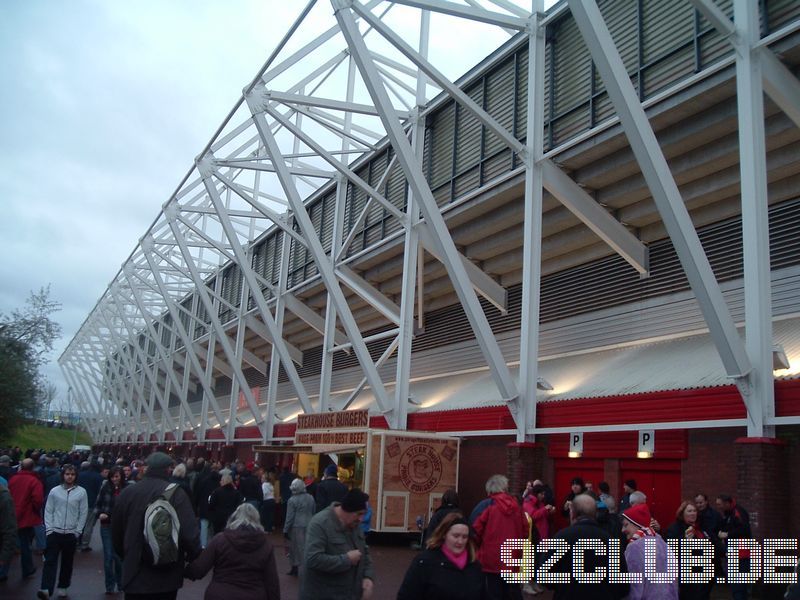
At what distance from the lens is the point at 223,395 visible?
1864 inches

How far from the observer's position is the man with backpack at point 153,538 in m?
5.30

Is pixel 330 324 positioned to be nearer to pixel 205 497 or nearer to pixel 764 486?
pixel 205 497

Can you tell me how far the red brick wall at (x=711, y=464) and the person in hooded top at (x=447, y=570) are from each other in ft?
30.5

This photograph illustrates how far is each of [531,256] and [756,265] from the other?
5214mm

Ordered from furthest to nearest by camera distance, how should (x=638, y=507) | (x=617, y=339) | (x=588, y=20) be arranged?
(x=617, y=339) → (x=588, y=20) → (x=638, y=507)

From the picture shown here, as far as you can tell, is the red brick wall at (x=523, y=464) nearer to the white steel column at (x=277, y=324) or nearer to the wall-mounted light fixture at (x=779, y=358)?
the wall-mounted light fixture at (x=779, y=358)

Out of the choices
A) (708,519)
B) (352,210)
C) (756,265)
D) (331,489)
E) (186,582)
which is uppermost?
Result: (352,210)

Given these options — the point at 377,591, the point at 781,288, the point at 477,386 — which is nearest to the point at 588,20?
the point at 781,288

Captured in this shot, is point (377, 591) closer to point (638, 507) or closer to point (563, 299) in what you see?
point (638, 507)

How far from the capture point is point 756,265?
1094 cm

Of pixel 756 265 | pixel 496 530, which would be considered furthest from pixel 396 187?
pixel 496 530

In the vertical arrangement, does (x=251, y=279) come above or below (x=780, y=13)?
below

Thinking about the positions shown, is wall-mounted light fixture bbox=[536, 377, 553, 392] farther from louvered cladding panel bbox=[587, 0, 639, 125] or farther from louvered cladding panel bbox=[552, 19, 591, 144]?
louvered cladding panel bbox=[587, 0, 639, 125]

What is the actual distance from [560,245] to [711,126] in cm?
567
